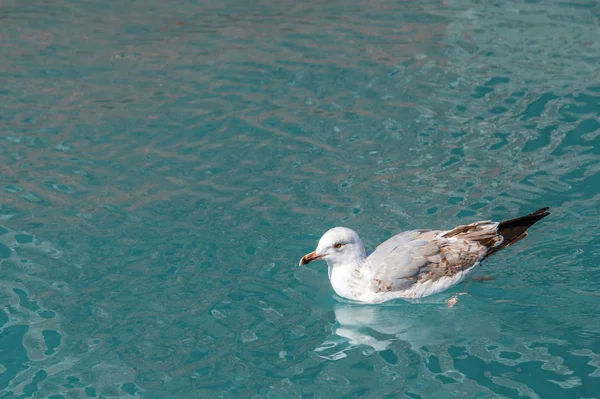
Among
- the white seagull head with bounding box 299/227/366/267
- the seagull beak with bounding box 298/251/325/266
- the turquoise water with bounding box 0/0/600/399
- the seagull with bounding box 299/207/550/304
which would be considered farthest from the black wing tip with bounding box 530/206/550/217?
the seagull beak with bounding box 298/251/325/266

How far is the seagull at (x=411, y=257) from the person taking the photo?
Answer: 8.67 metres

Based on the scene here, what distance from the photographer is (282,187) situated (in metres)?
10.7

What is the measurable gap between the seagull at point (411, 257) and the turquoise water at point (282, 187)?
7.4 inches

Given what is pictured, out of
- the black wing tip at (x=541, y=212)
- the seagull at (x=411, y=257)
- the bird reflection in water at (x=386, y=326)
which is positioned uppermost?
the black wing tip at (x=541, y=212)

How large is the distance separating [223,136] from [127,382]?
5.21 m

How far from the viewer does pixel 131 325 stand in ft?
26.8

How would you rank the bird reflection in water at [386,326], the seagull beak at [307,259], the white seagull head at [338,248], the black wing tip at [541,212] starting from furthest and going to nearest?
the black wing tip at [541,212] < the white seagull head at [338,248] < the seagull beak at [307,259] < the bird reflection in water at [386,326]

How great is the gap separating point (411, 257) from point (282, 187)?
244 cm

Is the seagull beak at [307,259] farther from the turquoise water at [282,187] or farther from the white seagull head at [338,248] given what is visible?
the turquoise water at [282,187]

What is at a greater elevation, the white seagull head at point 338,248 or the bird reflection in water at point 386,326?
the white seagull head at point 338,248

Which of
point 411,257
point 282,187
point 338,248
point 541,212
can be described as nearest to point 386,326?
A: point 411,257

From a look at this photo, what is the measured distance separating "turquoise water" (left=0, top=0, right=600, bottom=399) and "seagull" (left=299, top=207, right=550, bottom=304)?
19 centimetres

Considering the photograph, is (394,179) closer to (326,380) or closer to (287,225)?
(287,225)

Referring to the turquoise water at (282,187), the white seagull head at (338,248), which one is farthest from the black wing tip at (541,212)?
the white seagull head at (338,248)
